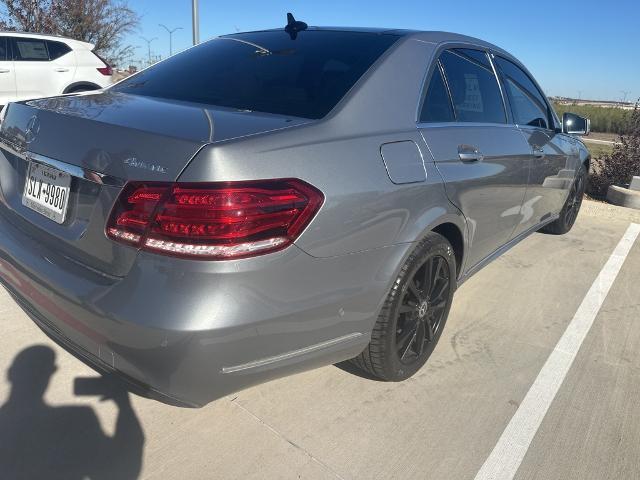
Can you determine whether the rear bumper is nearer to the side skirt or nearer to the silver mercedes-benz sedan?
the silver mercedes-benz sedan

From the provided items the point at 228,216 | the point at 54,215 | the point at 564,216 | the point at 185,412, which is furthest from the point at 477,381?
the point at 564,216

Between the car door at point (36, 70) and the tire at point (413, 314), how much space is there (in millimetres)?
9180

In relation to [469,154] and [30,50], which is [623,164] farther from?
[30,50]

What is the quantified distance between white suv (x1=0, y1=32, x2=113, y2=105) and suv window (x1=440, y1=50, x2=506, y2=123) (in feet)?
28.6

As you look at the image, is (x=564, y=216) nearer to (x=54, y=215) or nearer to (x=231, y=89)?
(x=231, y=89)

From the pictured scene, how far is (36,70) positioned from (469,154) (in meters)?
9.34

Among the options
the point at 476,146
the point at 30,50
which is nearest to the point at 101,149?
the point at 476,146

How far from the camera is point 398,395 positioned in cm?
246

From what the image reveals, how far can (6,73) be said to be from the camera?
29.8ft

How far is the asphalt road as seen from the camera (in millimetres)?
1996

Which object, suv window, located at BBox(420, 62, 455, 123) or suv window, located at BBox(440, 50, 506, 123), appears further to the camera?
suv window, located at BBox(440, 50, 506, 123)

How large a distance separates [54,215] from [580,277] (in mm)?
3869

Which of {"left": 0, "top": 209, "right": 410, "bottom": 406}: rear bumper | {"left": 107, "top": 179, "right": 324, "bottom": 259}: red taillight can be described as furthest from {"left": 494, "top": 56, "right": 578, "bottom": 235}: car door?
{"left": 107, "top": 179, "right": 324, "bottom": 259}: red taillight

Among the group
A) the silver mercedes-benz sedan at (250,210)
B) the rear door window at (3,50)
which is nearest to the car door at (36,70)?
the rear door window at (3,50)
